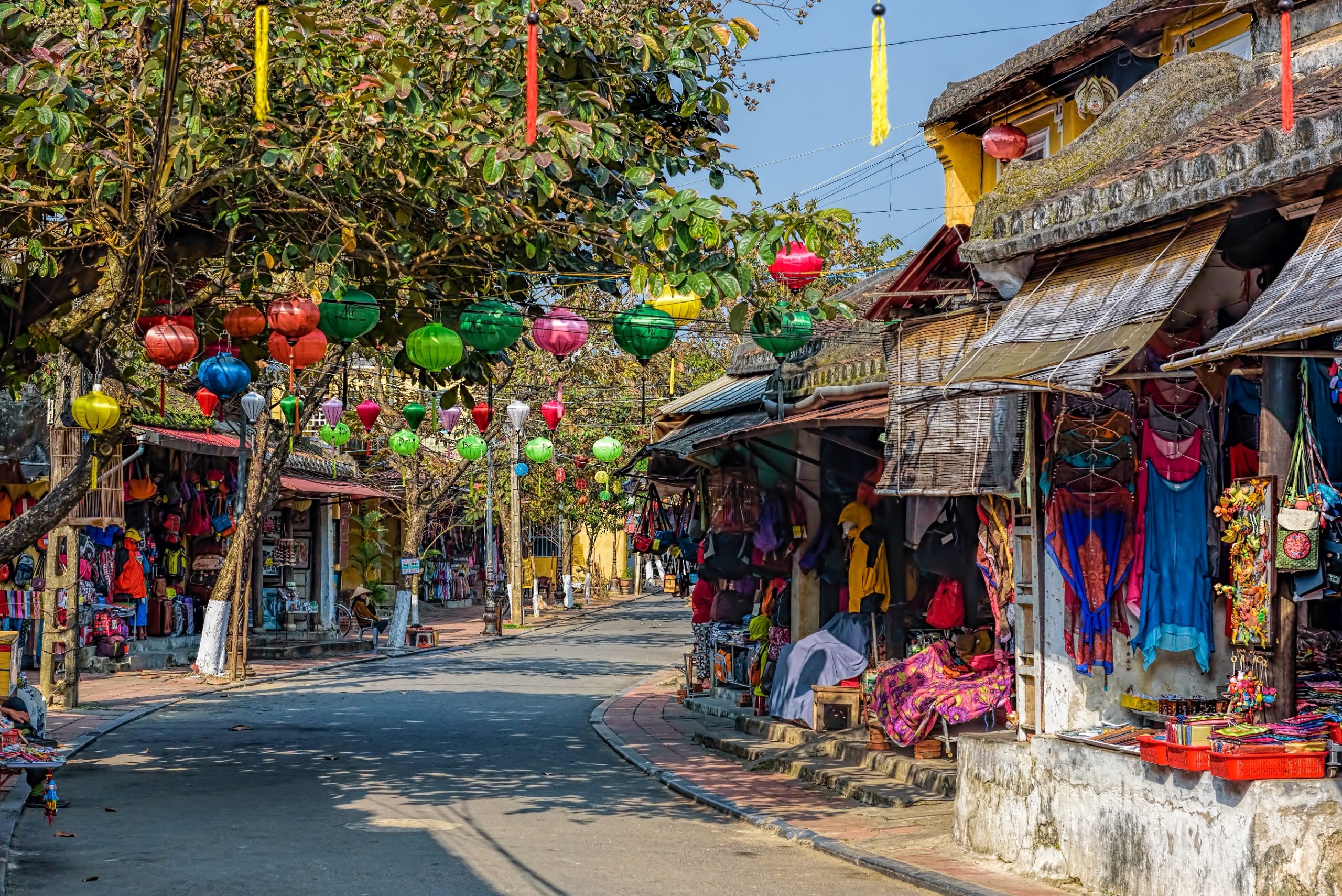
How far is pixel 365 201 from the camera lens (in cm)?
1064

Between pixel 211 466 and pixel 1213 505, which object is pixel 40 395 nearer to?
pixel 211 466

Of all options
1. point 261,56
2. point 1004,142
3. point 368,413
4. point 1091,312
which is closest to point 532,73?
point 261,56

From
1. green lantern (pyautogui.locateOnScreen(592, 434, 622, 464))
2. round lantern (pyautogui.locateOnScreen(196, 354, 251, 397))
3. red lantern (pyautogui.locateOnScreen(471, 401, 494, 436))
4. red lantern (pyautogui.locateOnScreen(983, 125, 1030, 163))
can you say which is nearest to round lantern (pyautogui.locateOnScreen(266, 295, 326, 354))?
round lantern (pyautogui.locateOnScreen(196, 354, 251, 397))

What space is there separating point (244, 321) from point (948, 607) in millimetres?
7216

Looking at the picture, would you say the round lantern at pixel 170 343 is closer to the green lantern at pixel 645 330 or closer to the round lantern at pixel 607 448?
the green lantern at pixel 645 330

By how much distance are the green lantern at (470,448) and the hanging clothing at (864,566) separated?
9.25m

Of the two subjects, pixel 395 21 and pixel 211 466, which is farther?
pixel 211 466

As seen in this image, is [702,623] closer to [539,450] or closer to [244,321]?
[539,450]

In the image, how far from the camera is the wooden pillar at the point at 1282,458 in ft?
24.8

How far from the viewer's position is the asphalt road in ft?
29.6

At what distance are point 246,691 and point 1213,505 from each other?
57.7ft

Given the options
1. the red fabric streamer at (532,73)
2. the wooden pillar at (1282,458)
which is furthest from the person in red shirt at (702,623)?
the wooden pillar at (1282,458)

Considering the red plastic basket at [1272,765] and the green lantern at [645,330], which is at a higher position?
the green lantern at [645,330]

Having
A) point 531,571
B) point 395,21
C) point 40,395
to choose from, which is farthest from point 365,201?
point 531,571
